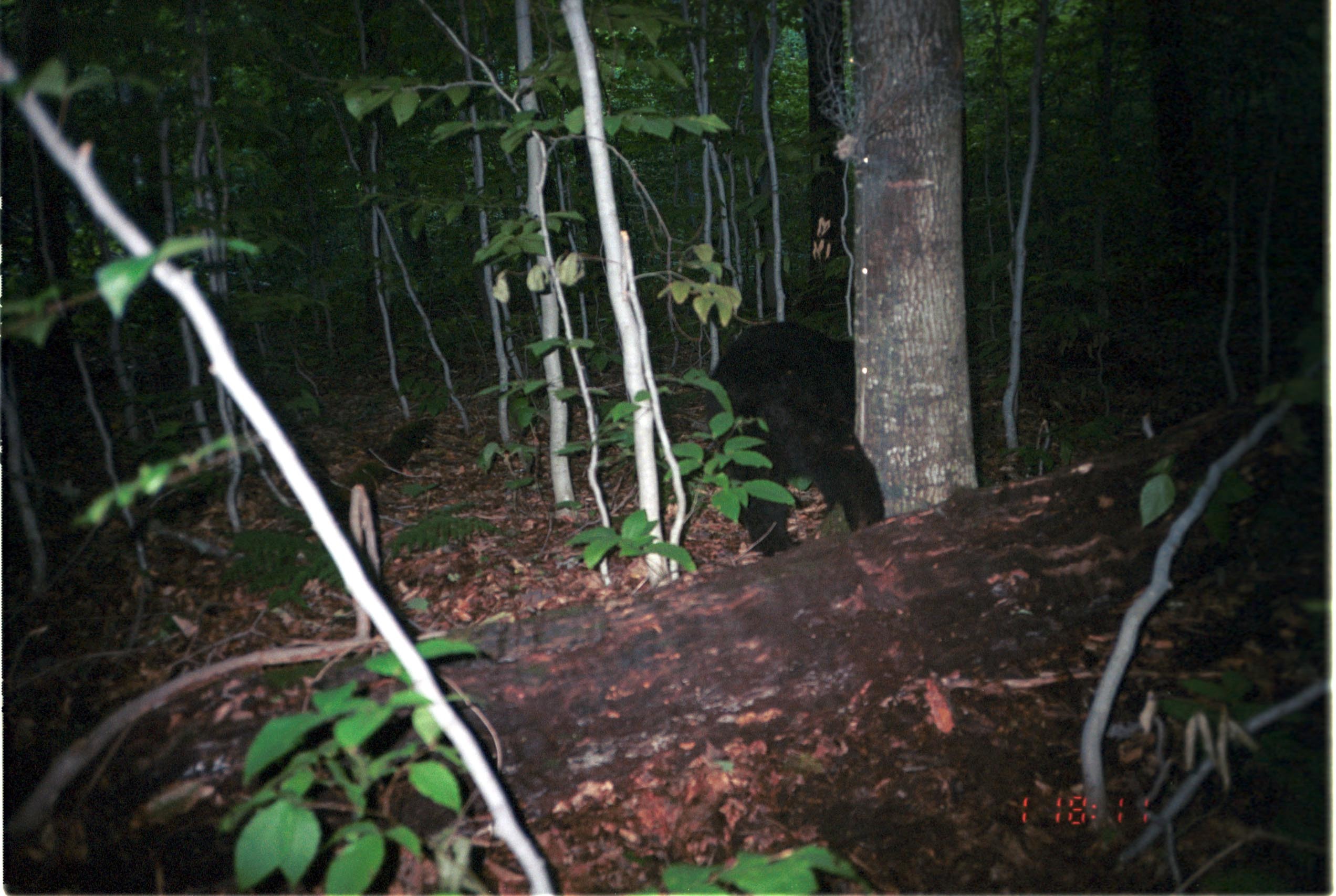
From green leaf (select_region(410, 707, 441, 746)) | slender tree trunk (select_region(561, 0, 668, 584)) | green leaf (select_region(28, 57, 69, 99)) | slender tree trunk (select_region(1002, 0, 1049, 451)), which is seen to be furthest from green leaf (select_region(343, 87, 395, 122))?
slender tree trunk (select_region(1002, 0, 1049, 451))

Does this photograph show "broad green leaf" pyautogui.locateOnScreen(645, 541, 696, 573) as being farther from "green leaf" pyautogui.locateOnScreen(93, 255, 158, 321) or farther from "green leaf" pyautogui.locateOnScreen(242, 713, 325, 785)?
"green leaf" pyautogui.locateOnScreen(93, 255, 158, 321)

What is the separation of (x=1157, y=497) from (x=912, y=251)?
54.7 inches

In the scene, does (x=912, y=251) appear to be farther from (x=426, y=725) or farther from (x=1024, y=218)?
(x=426, y=725)

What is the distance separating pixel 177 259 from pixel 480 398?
11.7ft

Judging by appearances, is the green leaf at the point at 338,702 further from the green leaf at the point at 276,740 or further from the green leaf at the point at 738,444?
the green leaf at the point at 738,444

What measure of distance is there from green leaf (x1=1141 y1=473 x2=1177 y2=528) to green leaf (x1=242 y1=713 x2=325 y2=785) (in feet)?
7.97

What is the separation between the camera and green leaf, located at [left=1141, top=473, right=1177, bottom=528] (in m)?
1.92

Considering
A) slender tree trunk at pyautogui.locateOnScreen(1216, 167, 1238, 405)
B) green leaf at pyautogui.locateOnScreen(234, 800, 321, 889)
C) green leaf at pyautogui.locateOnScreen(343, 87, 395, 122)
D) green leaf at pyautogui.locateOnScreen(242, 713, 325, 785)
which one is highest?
green leaf at pyautogui.locateOnScreen(343, 87, 395, 122)

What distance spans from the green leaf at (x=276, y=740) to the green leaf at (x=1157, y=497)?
7.97 ft

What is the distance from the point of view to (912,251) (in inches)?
108

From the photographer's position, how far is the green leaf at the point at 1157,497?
1.92 m

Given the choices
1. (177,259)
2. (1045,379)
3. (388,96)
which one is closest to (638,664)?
(388,96)

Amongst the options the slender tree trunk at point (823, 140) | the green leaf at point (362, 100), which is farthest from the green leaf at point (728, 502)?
the slender tree trunk at point (823, 140)

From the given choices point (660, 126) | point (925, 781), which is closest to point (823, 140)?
point (660, 126)
